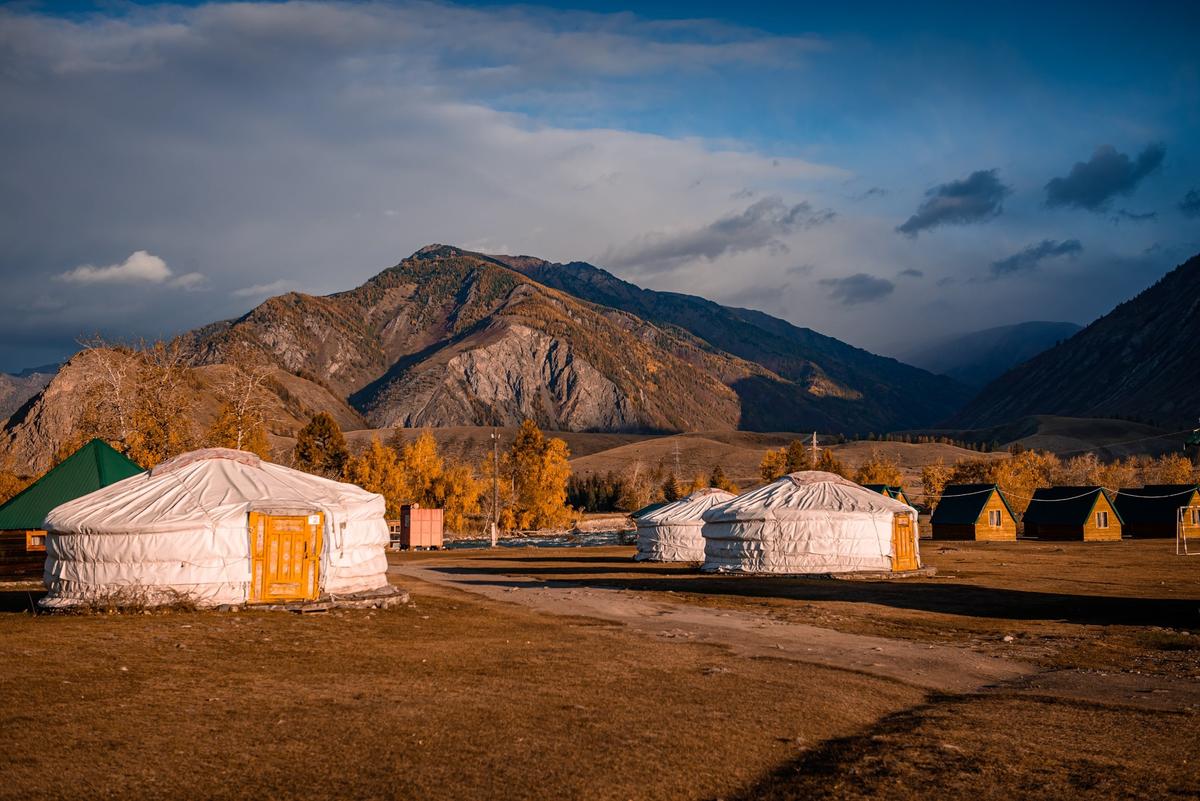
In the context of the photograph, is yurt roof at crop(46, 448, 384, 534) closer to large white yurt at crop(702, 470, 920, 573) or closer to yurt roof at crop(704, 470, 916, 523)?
large white yurt at crop(702, 470, 920, 573)

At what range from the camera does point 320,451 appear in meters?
73.2

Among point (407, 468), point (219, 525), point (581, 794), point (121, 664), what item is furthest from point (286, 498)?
point (407, 468)

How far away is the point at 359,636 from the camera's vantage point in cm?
1434

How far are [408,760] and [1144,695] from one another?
8137 mm

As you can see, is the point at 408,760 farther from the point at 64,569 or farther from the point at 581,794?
the point at 64,569

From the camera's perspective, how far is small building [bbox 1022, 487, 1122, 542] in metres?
54.6

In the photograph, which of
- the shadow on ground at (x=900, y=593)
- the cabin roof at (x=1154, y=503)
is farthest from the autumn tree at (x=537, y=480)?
the cabin roof at (x=1154, y=503)

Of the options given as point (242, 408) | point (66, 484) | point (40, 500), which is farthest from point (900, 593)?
point (242, 408)

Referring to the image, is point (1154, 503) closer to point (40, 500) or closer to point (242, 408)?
point (242, 408)

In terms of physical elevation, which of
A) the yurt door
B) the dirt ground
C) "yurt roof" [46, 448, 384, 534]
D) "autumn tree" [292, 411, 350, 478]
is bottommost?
the dirt ground

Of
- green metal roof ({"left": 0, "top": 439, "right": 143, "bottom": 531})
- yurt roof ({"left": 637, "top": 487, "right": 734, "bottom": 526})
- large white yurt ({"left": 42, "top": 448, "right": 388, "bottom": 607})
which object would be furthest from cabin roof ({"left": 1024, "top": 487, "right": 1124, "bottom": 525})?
green metal roof ({"left": 0, "top": 439, "right": 143, "bottom": 531})

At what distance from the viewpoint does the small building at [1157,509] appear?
56219 mm

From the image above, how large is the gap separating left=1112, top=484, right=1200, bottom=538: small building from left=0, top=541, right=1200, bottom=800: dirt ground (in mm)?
43726

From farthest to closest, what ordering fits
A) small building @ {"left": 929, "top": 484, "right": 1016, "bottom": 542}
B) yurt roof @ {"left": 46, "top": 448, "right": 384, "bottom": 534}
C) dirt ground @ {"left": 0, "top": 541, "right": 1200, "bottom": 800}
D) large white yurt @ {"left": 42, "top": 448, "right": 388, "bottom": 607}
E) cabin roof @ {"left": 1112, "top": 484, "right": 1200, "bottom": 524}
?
1. cabin roof @ {"left": 1112, "top": 484, "right": 1200, "bottom": 524}
2. small building @ {"left": 929, "top": 484, "right": 1016, "bottom": 542}
3. yurt roof @ {"left": 46, "top": 448, "right": 384, "bottom": 534}
4. large white yurt @ {"left": 42, "top": 448, "right": 388, "bottom": 607}
5. dirt ground @ {"left": 0, "top": 541, "right": 1200, "bottom": 800}
